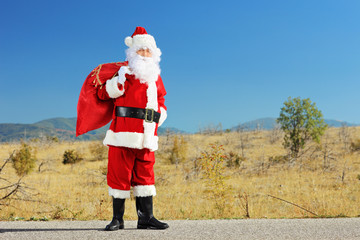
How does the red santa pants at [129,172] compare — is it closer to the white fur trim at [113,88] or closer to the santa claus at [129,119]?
the santa claus at [129,119]

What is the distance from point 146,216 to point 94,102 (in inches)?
65.1

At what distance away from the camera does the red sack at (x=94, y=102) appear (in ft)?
14.6

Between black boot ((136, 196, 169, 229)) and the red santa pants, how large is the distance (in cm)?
10

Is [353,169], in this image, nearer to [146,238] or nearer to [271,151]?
[271,151]

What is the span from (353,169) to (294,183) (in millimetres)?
4249

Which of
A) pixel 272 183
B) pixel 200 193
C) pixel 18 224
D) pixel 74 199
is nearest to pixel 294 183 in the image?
pixel 272 183

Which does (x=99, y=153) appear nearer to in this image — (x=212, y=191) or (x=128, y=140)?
(x=212, y=191)

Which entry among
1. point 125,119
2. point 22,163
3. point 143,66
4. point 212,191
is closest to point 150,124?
point 125,119

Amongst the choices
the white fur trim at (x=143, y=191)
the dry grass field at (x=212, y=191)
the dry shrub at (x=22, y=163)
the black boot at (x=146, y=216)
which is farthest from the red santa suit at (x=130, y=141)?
the dry shrub at (x=22, y=163)

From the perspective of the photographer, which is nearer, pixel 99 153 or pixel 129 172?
pixel 129 172

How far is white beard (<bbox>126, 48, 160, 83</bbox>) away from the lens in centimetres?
430

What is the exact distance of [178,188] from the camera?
1050 cm

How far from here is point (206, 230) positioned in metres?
3.90

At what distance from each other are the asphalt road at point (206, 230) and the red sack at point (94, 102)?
4.17 feet
